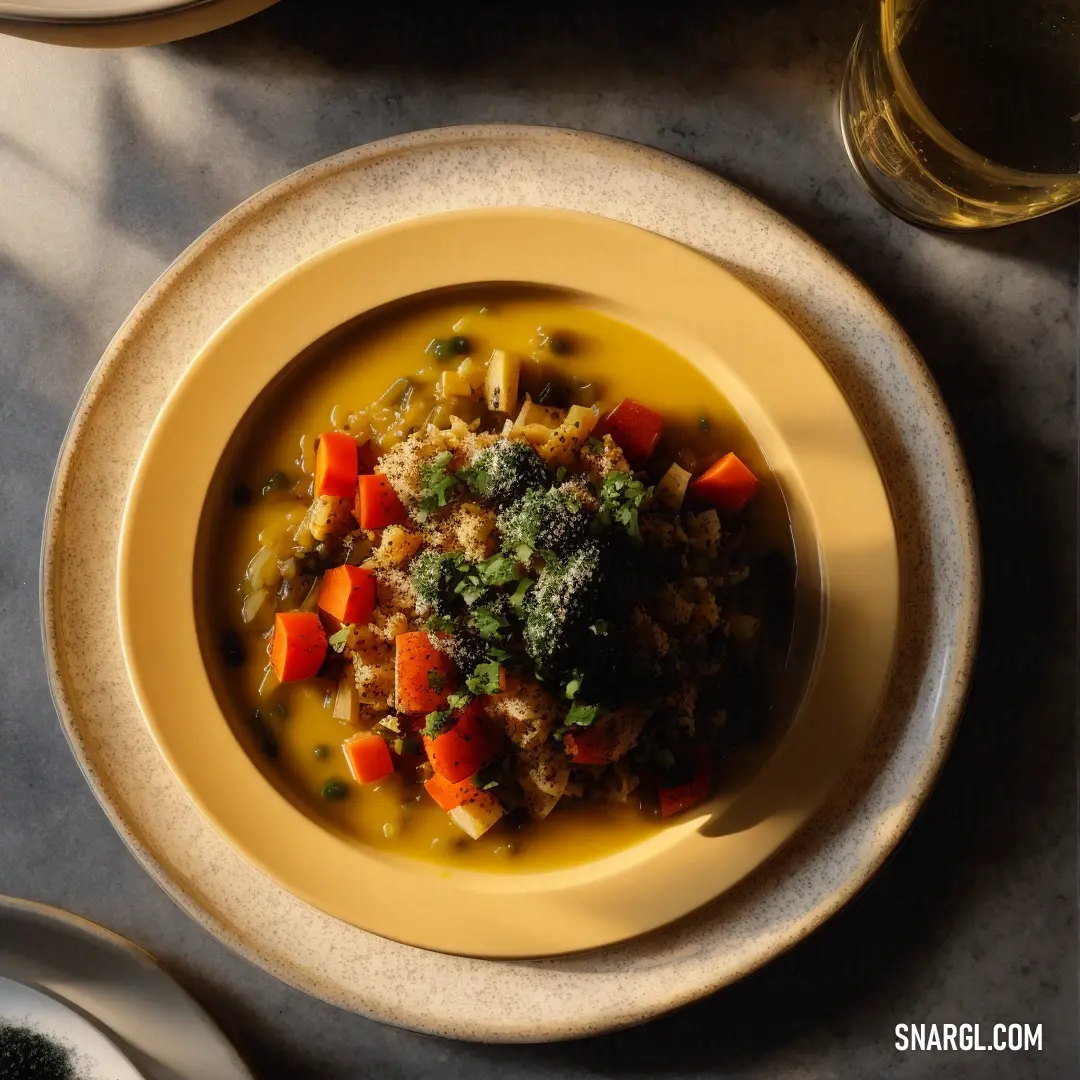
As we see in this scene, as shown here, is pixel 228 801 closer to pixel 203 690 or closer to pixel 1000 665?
pixel 203 690

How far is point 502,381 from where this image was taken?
2.43 metres

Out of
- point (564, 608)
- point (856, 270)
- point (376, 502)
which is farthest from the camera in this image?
point (856, 270)

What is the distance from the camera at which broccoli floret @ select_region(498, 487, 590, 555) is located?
2.13 m

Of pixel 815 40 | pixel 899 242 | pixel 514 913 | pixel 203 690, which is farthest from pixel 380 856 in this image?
pixel 815 40

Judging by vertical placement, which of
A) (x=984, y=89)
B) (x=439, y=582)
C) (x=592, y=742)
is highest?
(x=984, y=89)

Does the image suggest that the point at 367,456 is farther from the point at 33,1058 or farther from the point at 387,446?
the point at 33,1058

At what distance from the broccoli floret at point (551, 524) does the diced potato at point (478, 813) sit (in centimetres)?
65

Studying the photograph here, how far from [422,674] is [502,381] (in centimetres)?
74

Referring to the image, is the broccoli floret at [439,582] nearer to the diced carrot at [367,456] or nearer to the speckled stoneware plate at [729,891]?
the diced carrot at [367,456]

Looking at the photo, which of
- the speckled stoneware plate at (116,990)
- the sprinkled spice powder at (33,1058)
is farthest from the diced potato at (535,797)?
the sprinkled spice powder at (33,1058)

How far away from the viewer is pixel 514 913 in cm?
236

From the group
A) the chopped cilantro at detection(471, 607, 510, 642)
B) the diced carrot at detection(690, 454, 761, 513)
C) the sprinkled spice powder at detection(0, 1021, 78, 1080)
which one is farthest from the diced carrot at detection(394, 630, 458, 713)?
the sprinkled spice powder at detection(0, 1021, 78, 1080)

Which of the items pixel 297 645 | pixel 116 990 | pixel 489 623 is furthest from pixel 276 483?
pixel 116 990

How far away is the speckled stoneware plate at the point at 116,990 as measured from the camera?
2652mm
